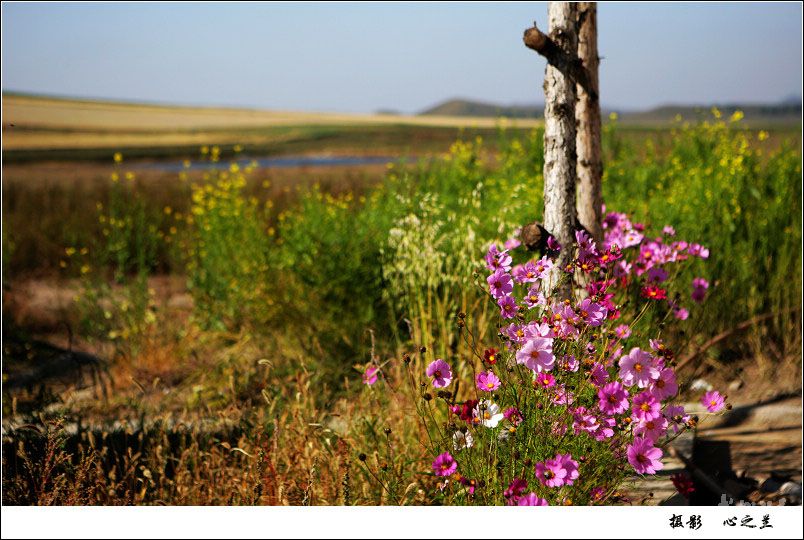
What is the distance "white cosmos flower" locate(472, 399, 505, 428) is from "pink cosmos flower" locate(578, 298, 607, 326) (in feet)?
1.37

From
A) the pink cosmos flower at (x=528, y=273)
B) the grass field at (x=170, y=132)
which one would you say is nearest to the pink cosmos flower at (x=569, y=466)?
the pink cosmos flower at (x=528, y=273)

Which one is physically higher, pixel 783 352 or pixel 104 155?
pixel 104 155

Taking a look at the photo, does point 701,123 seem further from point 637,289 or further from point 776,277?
point 637,289

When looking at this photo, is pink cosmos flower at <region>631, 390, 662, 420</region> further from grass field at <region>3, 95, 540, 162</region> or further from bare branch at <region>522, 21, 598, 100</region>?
grass field at <region>3, 95, 540, 162</region>

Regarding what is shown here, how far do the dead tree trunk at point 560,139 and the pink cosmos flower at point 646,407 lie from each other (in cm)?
84

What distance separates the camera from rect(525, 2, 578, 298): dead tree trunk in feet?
9.95

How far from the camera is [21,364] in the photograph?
4.80 meters

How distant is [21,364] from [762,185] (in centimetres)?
551

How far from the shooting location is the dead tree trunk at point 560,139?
3.03m

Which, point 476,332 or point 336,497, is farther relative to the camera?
point 476,332

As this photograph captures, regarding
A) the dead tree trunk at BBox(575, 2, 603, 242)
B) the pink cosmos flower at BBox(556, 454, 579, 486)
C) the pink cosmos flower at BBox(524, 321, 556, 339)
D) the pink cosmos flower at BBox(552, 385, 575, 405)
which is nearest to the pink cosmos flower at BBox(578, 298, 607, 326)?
the pink cosmos flower at BBox(524, 321, 556, 339)

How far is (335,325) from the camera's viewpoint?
425cm

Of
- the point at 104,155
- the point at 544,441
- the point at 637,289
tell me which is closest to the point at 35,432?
the point at 544,441

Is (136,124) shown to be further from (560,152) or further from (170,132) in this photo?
(560,152)
